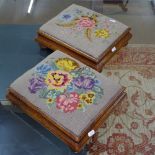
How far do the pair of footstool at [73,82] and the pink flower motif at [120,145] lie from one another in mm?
284

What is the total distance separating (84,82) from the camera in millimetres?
1135

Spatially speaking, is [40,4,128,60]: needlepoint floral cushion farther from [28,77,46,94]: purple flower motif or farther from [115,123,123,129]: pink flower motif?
[115,123,123,129]: pink flower motif

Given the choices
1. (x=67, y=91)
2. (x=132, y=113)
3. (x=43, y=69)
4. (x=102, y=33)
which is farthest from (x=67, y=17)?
(x=132, y=113)

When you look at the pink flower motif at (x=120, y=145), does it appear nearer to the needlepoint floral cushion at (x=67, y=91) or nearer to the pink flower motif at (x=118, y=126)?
the pink flower motif at (x=118, y=126)

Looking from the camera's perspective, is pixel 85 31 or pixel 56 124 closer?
pixel 56 124

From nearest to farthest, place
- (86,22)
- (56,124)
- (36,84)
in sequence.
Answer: (56,124), (36,84), (86,22)

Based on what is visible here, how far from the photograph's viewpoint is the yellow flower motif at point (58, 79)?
3.67 feet

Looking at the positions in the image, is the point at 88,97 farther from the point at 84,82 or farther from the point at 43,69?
the point at 43,69

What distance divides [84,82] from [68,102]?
5.0 inches

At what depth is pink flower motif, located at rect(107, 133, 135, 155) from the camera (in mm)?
1298

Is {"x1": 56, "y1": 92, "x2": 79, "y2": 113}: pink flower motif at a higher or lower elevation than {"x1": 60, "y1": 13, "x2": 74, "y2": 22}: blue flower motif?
lower

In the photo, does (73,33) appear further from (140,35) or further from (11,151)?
(140,35)

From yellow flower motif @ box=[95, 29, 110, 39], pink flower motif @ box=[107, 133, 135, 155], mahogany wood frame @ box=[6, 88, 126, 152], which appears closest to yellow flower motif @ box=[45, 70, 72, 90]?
mahogany wood frame @ box=[6, 88, 126, 152]

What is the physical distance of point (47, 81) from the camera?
114cm
